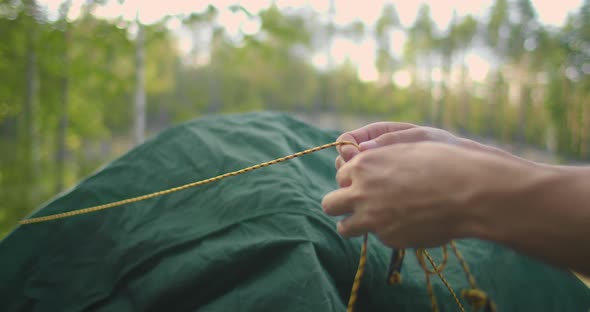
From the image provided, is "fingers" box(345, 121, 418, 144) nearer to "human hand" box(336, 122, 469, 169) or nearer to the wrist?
"human hand" box(336, 122, 469, 169)

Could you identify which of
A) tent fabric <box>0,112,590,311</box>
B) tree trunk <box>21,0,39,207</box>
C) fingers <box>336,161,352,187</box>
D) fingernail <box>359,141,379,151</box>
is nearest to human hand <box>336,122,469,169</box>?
fingernail <box>359,141,379,151</box>

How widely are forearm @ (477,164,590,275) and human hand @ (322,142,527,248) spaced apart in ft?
0.06

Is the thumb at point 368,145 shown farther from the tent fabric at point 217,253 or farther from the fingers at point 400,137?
the tent fabric at point 217,253

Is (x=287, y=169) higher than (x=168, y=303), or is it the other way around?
(x=287, y=169)

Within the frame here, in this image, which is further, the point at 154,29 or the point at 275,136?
the point at 154,29

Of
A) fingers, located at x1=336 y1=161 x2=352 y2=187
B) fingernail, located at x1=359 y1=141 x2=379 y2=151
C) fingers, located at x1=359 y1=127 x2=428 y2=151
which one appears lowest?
fingers, located at x1=336 y1=161 x2=352 y2=187

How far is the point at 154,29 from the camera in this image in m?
4.86

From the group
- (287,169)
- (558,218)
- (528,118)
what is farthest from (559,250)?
(528,118)

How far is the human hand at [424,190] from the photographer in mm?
632

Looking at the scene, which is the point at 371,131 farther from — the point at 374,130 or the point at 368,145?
the point at 368,145

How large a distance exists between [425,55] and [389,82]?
102 inches

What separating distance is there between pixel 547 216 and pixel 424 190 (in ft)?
0.62

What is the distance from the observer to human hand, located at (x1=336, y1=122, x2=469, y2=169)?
1026mm

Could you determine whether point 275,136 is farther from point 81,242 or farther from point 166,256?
point 81,242
